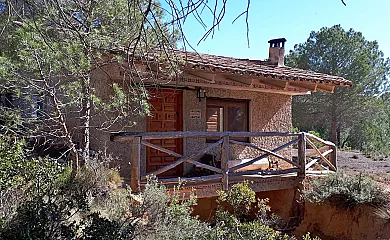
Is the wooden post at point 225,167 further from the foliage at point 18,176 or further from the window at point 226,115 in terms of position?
the foliage at point 18,176

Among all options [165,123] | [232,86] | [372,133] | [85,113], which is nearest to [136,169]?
[85,113]

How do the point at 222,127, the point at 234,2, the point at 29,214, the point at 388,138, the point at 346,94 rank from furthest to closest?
the point at 388,138, the point at 346,94, the point at 222,127, the point at 29,214, the point at 234,2

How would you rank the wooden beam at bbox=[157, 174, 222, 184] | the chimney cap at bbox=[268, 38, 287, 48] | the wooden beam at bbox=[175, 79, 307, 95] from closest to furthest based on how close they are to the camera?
1. the wooden beam at bbox=[157, 174, 222, 184]
2. the wooden beam at bbox=[175, 79, 307, 95]
3. the chimney cap at bbox=[268, 38, 287, 48]

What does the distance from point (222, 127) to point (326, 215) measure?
345 centimetres

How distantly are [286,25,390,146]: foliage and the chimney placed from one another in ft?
34.5

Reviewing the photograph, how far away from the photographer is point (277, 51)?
11.5 meters

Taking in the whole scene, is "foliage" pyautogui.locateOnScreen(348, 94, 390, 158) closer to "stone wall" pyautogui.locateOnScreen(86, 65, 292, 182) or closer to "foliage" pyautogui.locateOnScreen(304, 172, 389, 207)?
"stone wall" pyautogui.locateOnScreen(86, 65, 292, 182)

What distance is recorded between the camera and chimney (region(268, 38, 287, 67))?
11469mm

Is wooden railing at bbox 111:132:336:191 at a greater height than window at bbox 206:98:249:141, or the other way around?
window at bbox 206:98:249:141

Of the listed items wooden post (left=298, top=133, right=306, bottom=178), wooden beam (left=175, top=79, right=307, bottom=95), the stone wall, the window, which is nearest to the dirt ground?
wooden post (left=298, top=133, right=306, bottom=178)

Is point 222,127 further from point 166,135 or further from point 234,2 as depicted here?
point 234,2

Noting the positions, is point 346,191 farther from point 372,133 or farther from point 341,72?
point 372,133

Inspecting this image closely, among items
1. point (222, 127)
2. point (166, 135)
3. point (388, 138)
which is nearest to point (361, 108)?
point (388, 138)

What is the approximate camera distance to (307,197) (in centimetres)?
766
